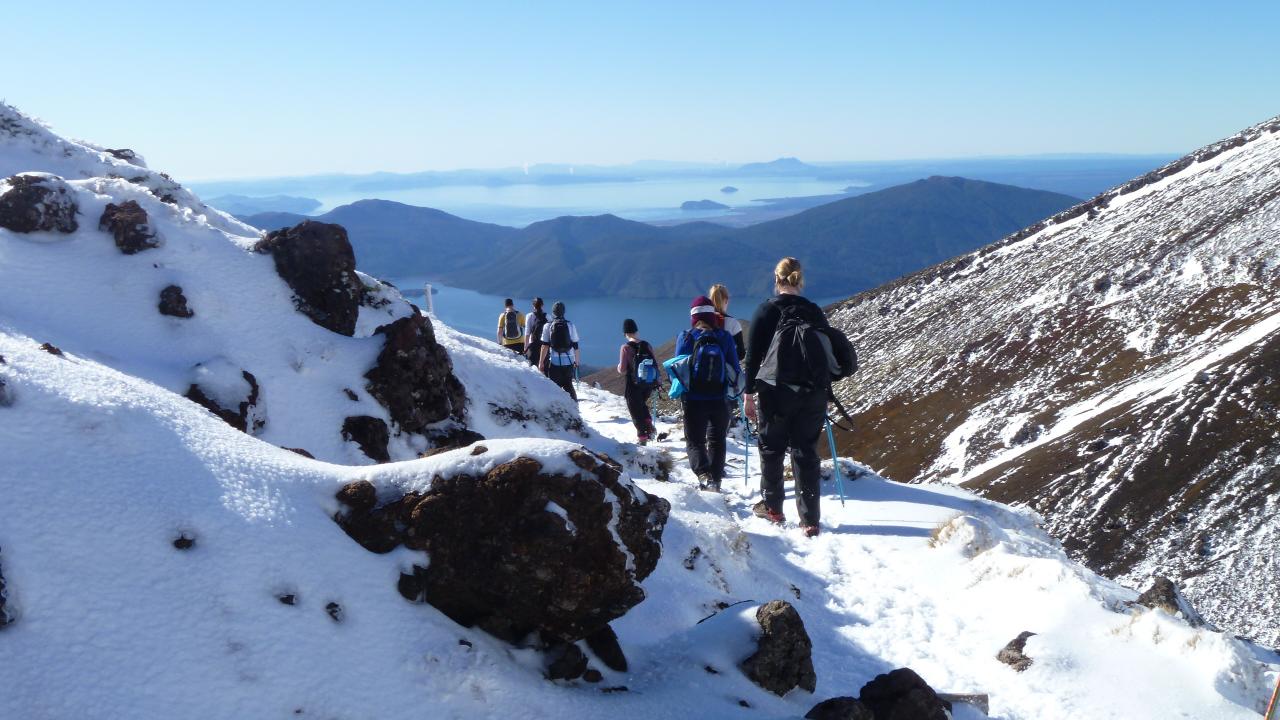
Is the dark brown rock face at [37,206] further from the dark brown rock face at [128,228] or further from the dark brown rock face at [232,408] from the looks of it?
the dark brown rock face at [232,408]

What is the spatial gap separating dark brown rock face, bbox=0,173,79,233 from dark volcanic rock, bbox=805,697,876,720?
1098 cm

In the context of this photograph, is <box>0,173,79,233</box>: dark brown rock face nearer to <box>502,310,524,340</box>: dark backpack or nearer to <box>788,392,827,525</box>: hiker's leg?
<box>788,392,827,525</box>: hiker's leg

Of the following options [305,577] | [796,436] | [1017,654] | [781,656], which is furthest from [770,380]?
[305,577]

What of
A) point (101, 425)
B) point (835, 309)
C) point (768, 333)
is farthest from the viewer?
point (835, 309)

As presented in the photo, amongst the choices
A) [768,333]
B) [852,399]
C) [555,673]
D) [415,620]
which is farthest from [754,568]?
[852,399]

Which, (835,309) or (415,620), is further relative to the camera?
(835,309)

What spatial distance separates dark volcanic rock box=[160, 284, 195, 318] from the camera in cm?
955

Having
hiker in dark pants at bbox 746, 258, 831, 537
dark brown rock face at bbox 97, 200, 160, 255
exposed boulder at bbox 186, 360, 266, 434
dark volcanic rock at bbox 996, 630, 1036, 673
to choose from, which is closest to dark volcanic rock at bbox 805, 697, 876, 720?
dark volcanic rock at bbox 996, 630, 1036, 673

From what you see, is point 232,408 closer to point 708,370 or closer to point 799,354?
point 708,370

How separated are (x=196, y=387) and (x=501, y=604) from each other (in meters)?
5.48

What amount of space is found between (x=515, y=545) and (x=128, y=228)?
28.5ft

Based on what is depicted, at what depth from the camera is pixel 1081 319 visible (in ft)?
254

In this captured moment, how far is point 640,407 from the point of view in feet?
60.6

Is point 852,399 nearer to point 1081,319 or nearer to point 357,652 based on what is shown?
point 1081,319
